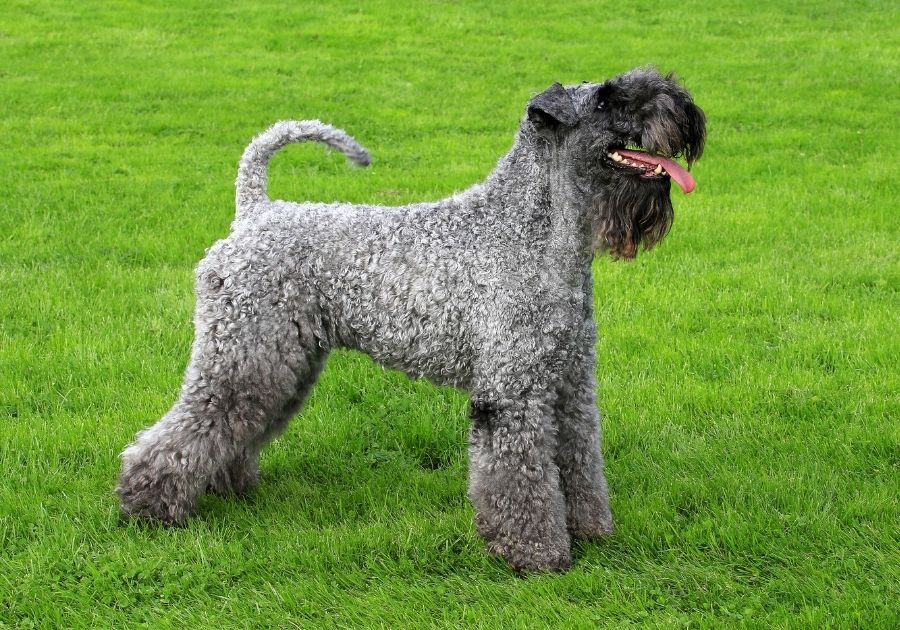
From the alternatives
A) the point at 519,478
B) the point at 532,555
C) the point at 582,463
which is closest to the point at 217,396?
the point at 519,478

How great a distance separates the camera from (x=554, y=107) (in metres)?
4.61

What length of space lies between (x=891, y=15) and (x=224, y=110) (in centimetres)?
1403

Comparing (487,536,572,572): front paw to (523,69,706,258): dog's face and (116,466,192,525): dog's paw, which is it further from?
(116,466,192,525): dog's paw

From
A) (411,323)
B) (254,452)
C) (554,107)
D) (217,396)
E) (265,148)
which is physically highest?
(554,107)

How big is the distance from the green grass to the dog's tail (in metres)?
1.72

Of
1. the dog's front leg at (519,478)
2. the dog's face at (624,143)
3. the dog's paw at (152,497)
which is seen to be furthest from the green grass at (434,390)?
the dog's face at (624,143)

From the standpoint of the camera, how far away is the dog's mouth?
4590mm

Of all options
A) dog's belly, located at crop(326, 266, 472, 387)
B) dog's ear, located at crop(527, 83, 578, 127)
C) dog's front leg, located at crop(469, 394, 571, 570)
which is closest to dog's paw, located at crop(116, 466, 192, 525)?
dog's belly, located at crop(326, 266, 472, 387)

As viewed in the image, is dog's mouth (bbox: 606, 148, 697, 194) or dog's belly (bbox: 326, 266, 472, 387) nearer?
dog's mouth (bbox: 606, 148, 697, 194)

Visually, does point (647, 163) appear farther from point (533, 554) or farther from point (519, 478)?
point (533, 554)

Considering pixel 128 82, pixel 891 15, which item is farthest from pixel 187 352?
pixel 891 15

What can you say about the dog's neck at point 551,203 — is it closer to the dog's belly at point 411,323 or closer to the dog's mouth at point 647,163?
the dog's mouth at point 647,163

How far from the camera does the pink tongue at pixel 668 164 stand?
14.8 ft

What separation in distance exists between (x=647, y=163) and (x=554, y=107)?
513 millimetres
